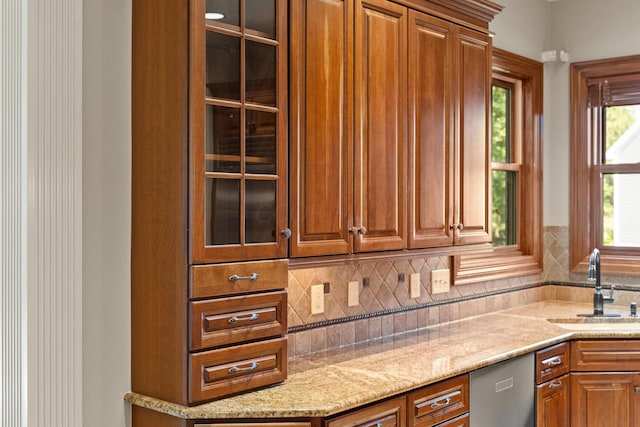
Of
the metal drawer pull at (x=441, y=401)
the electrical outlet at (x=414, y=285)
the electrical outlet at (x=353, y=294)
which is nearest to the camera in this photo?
the metal drawer pull at (x=441, y=401)

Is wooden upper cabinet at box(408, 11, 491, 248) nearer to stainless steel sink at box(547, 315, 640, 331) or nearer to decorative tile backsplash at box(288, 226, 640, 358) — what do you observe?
decorative tile backsplash at box(288, 226, 640, 358)

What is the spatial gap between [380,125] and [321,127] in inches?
14.6

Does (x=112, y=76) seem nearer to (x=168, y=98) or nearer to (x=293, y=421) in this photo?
(x=168, y=98)

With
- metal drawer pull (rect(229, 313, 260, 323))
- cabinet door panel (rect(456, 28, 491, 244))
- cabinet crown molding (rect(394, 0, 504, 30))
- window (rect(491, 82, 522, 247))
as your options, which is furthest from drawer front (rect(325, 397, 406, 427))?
window (rect(491, 82, 522, 247))

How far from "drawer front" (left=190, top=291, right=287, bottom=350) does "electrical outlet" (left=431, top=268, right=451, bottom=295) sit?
4.94ft

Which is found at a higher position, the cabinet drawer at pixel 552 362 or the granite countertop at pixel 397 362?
the granite countertop at pixel 397 362

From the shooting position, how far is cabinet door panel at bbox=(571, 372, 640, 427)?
3.77 meters

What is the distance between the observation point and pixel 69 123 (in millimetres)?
2250

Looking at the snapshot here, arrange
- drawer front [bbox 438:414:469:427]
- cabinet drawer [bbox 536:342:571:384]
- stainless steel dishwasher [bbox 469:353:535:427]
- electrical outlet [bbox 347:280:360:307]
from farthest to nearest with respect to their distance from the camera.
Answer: cabinet drawer [bbox 536:342:571:384]
electrical outlet [bbox 347:280:360:307]
stainless steel dishwasher [bbox 469:353:535:427]
drawer front [bbox 438:414:469:427]

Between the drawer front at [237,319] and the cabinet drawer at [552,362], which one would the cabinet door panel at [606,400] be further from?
the drawer front at [237,319]

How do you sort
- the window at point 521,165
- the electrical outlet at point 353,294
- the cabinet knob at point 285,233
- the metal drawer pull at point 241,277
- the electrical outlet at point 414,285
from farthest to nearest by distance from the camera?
1. the window at point 521,165
2. the electrical outlet at point 414,285
3. the electrical outlet at point 353,294
4. the cabinet knob at point 285,233
5. the metal drawer pull at point 241,277

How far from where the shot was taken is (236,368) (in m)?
2.37

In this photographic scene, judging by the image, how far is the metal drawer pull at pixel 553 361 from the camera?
11.5 ft

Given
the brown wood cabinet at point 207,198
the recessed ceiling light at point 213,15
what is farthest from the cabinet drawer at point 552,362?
the recessed ceiling light at point 213,15
